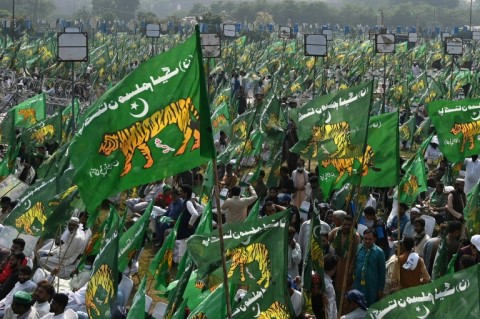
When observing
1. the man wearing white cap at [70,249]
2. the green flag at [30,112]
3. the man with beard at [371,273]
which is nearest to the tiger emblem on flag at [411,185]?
the man with beard at [371,273]

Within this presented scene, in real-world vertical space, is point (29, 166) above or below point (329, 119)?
below

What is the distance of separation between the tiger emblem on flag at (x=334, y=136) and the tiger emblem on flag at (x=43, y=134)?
6308 millimetres

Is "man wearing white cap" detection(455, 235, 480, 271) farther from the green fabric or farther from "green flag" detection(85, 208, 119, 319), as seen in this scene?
the green fabric

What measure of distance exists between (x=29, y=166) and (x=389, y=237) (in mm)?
5458

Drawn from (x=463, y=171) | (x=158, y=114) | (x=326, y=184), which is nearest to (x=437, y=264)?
(x=326, y=184)

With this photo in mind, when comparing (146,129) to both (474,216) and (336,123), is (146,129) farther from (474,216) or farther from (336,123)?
(474,216)

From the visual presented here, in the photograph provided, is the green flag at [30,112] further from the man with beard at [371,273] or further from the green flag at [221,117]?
the man with beard at [371,273]

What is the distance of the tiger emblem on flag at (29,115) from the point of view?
53.2 feet

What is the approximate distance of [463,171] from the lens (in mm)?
15812

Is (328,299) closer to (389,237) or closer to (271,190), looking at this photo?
(389,237)

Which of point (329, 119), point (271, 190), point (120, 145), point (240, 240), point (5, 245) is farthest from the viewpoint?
point (271, 190)

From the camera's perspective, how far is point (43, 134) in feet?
50.9

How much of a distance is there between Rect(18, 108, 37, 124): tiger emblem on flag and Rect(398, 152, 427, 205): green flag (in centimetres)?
586

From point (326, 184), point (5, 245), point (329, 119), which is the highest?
point (329, 119)
